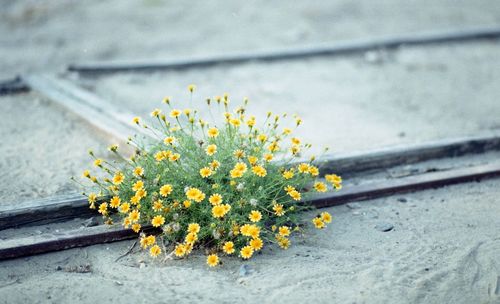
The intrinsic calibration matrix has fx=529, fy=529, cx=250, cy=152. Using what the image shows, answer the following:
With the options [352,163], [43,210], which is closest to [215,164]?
[43,210]

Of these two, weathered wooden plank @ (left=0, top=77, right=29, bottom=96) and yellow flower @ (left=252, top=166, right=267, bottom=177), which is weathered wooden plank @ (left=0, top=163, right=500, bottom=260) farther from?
weathered wooden plank @ (left=0, top=77, right=29, bottom=96)

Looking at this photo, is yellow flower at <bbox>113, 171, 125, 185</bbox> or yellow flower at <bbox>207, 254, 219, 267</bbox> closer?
yellow flower at <bbox>207, 254, 219, 267</bbox>

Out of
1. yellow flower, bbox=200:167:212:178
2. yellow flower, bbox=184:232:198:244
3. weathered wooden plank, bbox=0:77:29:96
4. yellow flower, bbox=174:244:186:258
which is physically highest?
weathered wooden plank, bbox=0:77:29:96

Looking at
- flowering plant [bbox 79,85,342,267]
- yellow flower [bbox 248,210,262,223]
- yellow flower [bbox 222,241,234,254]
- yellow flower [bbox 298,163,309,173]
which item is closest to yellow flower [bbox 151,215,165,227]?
flowering plant [bbox 79,85,342,267]

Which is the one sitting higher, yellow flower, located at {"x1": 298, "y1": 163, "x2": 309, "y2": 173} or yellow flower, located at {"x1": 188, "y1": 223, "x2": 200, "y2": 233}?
yellow flower, located at {"x1": 298, "y1": 163, "x2": 309, "y2": 173}


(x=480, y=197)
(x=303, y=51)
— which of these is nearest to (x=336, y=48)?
(x=303, y=51)

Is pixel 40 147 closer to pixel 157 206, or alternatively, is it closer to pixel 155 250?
pixel 157 206

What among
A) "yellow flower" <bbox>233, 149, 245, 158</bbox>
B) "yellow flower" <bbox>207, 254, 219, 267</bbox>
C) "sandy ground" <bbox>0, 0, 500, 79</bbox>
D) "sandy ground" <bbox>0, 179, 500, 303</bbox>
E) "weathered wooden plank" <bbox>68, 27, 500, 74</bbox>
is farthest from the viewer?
"sandy ground" <bbox>0, 0, 500, 79</bbox>

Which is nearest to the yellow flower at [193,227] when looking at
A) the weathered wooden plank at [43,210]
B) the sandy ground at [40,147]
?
the weathered wooden plank at [43,210]
